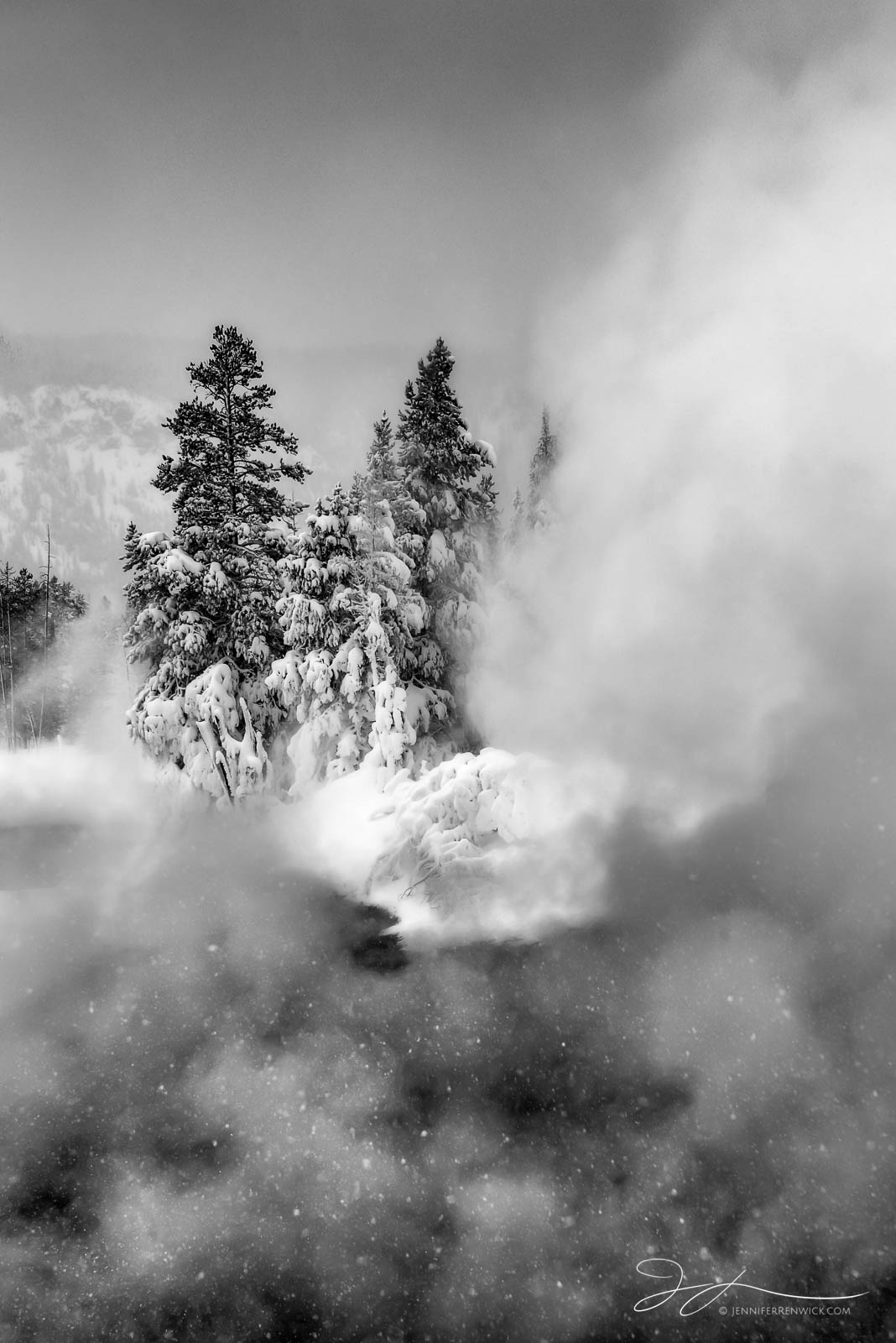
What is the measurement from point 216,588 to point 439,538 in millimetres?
4933

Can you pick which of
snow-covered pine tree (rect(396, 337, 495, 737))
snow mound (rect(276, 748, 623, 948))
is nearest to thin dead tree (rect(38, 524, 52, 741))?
snow-covered pine tree (rect(396, 337, 495, 737))

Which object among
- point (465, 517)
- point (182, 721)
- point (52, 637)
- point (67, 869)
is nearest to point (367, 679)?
point (182, 721)

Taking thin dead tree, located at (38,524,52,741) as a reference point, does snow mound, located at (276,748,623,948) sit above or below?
below

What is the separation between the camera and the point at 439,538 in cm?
1376

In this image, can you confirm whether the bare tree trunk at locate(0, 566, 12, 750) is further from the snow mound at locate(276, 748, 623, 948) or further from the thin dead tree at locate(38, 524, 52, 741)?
the snow mound at locate(276, 748, 623, 948)

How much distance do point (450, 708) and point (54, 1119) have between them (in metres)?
9.57

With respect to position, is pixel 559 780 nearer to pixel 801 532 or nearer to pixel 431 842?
pixel 431 842

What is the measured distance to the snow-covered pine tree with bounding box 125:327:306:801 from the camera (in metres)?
12.0

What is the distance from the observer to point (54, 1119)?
221 inches
